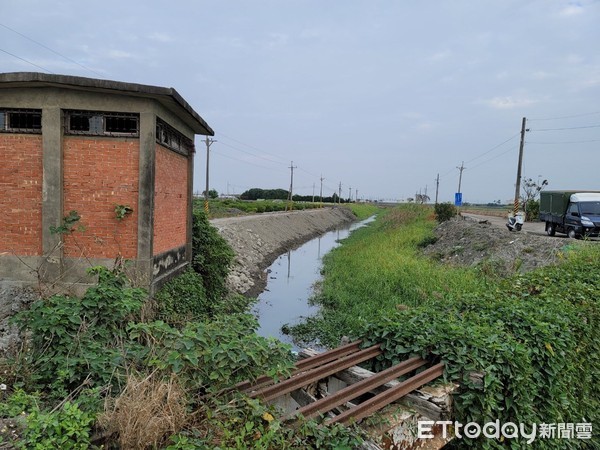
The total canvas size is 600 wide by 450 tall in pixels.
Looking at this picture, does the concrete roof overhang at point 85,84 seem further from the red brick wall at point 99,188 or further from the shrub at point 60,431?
the shrub at point 60,431

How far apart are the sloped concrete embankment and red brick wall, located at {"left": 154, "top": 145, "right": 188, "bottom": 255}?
370 centimetres

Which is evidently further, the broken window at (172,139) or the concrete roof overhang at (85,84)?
the broken window at (172,139)

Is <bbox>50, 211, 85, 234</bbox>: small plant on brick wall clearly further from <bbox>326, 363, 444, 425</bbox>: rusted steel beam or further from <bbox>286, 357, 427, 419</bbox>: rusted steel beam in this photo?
<bbox>326, 363, 444, 425</bbox>: rusted steel beam

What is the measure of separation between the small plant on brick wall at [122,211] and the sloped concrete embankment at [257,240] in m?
5.72

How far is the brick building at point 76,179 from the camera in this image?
21.4 ft

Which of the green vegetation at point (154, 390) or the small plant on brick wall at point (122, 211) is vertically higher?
the small plant on brick wall at point (122, 211)

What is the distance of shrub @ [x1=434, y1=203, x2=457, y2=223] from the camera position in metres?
28.4

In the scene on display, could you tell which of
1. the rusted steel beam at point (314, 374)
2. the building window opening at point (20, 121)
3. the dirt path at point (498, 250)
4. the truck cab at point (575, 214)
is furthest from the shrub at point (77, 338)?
the truck cab at point (575, 214)

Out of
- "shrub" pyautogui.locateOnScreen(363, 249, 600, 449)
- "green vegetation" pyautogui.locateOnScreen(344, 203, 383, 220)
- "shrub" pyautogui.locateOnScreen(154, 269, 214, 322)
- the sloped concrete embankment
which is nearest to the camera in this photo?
"shrub" pyautogui.locateOnScreen(363, 249, 600, 449)

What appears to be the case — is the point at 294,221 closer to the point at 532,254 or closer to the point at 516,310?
the point at 532,254

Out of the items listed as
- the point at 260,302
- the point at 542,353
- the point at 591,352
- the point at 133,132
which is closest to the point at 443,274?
the point at 260,302

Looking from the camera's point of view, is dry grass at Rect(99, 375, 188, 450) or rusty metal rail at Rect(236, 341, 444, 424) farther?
rusty metal rail at Rect(236, 341, 444, 424)

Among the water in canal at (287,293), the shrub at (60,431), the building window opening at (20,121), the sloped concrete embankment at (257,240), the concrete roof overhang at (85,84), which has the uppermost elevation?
the concrete roof overhang at (85,84)

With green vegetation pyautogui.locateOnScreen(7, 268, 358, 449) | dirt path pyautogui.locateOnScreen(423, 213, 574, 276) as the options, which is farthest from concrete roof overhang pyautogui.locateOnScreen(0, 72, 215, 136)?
dirt path pyautogui.locateOnScreen(423, 213, 574, 276)
